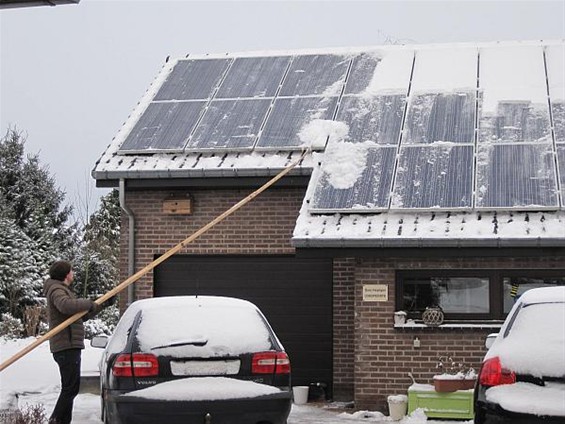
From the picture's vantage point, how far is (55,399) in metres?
14.4

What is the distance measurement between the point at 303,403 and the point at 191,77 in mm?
6905

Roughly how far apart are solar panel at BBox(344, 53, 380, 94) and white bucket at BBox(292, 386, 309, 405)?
17.3 feet

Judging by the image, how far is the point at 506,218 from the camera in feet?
44.9

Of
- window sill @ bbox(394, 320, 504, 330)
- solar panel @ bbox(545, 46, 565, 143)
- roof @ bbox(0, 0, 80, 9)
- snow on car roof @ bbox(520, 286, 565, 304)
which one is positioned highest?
solar panel @ bbox(545, 46, 565, 143)

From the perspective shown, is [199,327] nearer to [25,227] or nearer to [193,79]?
[193,79]

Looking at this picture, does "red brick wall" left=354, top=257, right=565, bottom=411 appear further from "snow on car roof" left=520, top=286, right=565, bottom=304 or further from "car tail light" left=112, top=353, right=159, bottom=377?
"car tail light" left=112, top=353, right=159, bottom=377

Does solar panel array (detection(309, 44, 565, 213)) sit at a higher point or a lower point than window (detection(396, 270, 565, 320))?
higher

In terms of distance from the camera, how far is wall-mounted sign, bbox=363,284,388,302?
45.7 feet

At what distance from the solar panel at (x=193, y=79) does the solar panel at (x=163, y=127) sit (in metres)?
0.38

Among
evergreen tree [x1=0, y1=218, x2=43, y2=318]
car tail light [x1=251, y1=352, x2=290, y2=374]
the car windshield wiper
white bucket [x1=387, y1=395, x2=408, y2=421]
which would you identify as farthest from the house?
evergreen tree [x1=0, y1=218, x2=43, y2=318]

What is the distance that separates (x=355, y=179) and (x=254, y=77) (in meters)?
4.56

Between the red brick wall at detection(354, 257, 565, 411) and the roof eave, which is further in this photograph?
the red brick wall at detection(354, 257, 565, 411)

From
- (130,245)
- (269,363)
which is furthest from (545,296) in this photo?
(130,245)

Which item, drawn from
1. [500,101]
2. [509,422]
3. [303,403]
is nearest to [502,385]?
[509,422]
